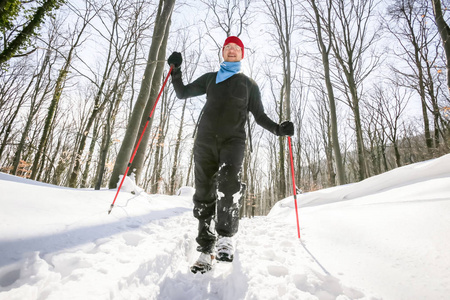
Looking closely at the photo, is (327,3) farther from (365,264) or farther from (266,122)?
(365,264)

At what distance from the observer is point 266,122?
221 centimetres

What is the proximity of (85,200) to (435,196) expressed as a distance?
11.3ft

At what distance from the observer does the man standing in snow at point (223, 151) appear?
5.84 feet

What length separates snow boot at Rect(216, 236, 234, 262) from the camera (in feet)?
5.44

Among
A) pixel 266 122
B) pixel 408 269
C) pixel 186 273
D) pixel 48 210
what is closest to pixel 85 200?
pixel 48 210

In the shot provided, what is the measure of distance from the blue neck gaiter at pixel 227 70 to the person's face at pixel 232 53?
7 centimetres

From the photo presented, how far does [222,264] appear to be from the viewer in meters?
1.92

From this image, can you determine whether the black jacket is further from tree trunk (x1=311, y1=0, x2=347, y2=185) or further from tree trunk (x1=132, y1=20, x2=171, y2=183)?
tree trunk (x1=311, y1=0, x2=347, y2=185)

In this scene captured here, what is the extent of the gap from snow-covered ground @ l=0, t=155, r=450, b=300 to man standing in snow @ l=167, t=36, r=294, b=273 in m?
0.24

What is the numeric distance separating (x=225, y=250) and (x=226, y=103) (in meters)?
1.37

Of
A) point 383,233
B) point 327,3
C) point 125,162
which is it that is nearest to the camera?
point 383,233

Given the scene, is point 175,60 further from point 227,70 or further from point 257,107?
point 257,107

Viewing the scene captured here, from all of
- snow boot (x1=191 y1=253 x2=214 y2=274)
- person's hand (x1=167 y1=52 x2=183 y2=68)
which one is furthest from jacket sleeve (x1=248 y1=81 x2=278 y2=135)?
snow boot (x1=191 y1=253 x2=214 y2=274)

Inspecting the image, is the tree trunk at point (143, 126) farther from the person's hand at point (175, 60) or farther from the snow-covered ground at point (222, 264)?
the person's hand at point (175, 60)
